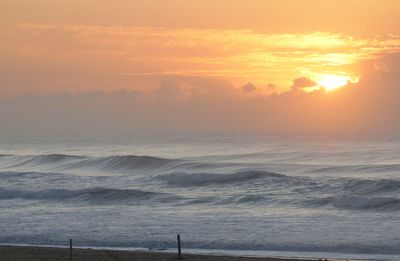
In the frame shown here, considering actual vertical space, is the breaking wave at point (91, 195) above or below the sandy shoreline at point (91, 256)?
above

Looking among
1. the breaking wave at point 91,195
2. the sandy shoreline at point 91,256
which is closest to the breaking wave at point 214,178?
the breaking wave at point 91,195

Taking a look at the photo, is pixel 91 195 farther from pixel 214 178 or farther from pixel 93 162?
pixel 93 162

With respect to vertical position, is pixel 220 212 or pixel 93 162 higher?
pixel 93 162

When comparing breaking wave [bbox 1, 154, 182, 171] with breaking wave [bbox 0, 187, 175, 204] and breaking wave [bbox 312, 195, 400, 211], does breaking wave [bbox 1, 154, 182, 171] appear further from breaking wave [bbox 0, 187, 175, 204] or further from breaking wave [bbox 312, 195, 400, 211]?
breaking wave [bbox 312, 195, 400, 211]

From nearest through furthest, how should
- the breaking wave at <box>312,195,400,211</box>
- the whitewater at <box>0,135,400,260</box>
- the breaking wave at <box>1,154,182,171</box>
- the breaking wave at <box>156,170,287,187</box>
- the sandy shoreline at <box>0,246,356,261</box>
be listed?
the sandy shoreline at <box>0,246,356,261</box> < the whitewater at <box>0,135,400,260</box> < the breaking wave at <box>312,195,400,211</box> < the breaking wave at <box>156,170,287,187</box> < the breaking wave at <box>1,154,182,171</box>

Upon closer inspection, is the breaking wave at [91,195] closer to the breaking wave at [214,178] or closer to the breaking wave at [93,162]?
the breaking wave at [214,178]

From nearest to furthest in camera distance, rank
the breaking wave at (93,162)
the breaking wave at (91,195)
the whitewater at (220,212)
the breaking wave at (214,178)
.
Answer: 1. the whitewater at (220,212)
2. the breaking wave at (91,195)
3. the breaking wave at (214,178)
4. the breaking wave at (93,162)

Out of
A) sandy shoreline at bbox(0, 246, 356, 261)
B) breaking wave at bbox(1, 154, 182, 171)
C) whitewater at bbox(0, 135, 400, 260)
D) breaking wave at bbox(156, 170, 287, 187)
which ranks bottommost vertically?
sandy shoreline at bbox(0, 246, 356, 261)

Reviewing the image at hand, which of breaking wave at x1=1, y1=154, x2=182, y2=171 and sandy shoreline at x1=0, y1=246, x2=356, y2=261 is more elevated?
breaking wave at x1=1, y1=154, x2=182, y2=171

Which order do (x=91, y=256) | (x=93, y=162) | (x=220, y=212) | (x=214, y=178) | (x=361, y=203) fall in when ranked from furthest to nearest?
1. (x=93, y=162)
2. (x=214, y=178)
3. (x=361, y=203)
4. (x=220, y=212)
5. (x=91, y=256)

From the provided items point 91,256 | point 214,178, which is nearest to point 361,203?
point 91,256

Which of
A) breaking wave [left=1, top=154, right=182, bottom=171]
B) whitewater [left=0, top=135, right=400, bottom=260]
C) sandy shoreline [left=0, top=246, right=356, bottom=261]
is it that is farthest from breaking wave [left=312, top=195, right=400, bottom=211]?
breaking wave [left=1, top=154, right=182, bottom=171]

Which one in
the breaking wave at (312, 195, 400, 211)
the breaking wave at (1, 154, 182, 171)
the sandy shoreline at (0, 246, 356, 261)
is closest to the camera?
the sandy shoreline at (0, 246, 356, 261)

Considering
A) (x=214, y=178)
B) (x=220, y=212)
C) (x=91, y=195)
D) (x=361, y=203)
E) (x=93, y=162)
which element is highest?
(x=93, y=162)
